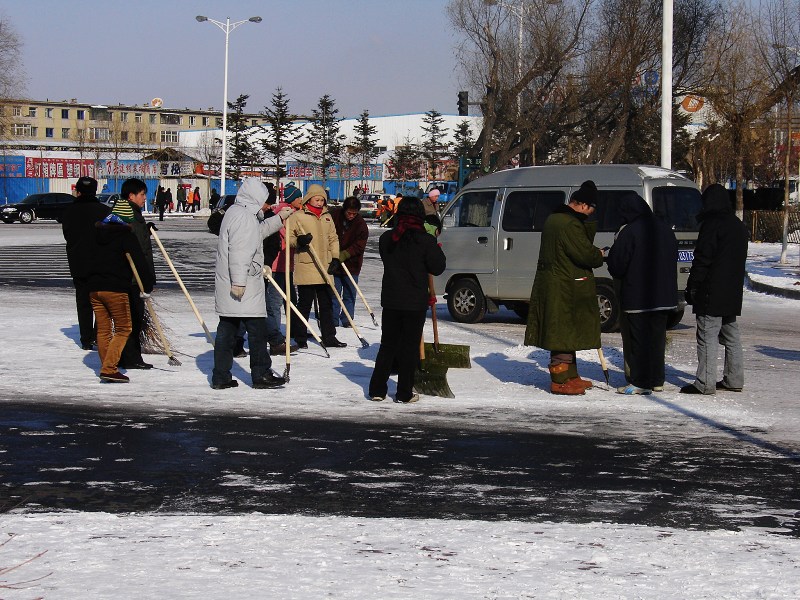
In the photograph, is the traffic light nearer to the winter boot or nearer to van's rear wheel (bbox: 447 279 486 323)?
van's rear wheel (bbox: 447 279 486 323)

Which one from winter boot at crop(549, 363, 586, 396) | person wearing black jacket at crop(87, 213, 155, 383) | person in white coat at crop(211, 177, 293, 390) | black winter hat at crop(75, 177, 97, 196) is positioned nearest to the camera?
person in white coat at crop(211, 177, 293, 390)

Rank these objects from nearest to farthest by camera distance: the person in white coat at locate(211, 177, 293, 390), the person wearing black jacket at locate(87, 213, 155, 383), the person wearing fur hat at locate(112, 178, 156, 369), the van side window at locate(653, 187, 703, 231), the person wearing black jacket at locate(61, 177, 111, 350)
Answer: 1. the person in white coat at locate(211, 177, 293, 390)
2. the person wearing black jacket at locate(87, 213, 155, 383)
3. the person wearing fur hat at locate(112, 178, 156, 369)
4. the person wearing black jacket at locate(61, 177, 111, 350)
5. the van side window at locate(653, 187, 703, 231)

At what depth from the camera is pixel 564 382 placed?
32.4 feet

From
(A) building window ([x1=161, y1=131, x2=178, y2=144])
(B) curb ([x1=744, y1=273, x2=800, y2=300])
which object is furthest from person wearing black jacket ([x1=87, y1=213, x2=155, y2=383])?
(A) building window ([x1=161, y1=131, x2=178, y2=144])

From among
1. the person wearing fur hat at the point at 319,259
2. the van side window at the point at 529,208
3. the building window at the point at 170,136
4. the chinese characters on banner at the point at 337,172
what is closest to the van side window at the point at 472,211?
the van side window at the point at 529,208

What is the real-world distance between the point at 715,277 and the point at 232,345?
4.22 m

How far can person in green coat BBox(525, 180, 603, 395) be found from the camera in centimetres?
961

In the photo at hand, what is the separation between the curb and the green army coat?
11384mm

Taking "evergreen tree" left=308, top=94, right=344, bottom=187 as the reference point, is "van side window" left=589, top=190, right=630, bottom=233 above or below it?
below

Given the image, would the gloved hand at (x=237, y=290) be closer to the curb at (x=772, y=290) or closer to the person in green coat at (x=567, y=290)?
the person in green coat at (x=567, y=290)

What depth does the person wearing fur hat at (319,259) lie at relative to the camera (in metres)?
12.3

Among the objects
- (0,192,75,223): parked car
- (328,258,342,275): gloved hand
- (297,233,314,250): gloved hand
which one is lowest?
(328,258,342,275): gloved hand

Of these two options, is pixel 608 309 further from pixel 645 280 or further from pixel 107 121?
pixel 107 121

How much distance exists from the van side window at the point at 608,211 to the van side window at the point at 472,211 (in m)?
1.70
